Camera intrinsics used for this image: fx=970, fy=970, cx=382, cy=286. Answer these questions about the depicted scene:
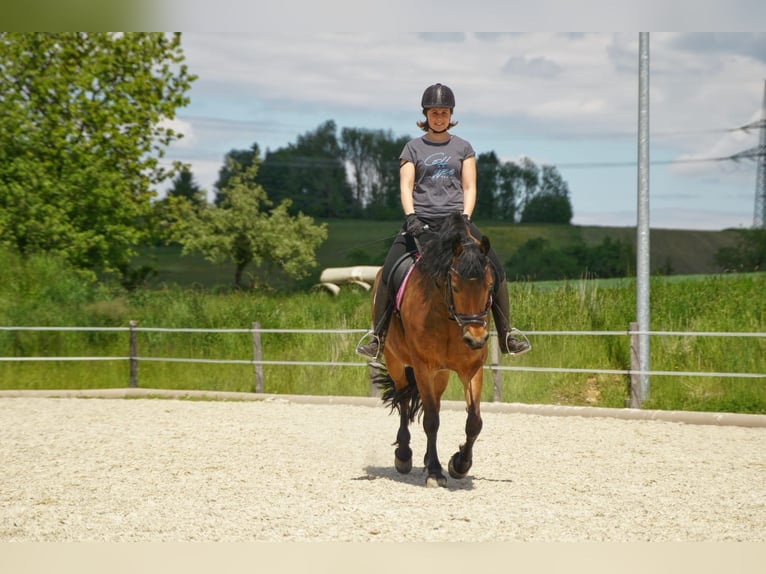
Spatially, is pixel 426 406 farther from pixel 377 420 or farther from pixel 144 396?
pixel 144 396

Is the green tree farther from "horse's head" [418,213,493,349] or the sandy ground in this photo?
"horse's head" [418,213,493,349]

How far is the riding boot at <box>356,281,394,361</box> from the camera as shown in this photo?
26.7 feet

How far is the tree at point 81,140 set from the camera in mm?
23297

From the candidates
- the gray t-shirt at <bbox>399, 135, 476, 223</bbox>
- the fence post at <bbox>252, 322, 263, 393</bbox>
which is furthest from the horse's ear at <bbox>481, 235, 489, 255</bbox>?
the fence post at <bbox>252, 322, 263, 393</bbox>

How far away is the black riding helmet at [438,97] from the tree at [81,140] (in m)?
17.2

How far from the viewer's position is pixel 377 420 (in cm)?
1263

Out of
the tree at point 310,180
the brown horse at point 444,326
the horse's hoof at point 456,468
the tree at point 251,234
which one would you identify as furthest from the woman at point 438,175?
the tree at point 310,180

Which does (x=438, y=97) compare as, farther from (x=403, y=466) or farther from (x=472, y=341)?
(x=403, y=466)

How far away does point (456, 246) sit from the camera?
6930mm

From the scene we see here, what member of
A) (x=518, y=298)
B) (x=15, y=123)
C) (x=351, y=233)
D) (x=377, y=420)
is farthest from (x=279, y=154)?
(x=377, y=420)

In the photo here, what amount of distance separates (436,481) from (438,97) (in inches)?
119

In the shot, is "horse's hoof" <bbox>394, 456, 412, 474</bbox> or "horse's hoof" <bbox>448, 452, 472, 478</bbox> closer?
"horse's hoof" <bbox>448, 452, 472, 478</bbox>

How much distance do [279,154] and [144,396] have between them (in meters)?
36.4

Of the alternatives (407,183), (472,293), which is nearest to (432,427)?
(472,293)
